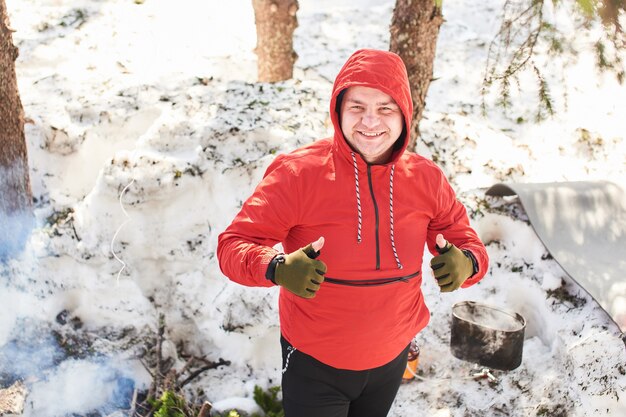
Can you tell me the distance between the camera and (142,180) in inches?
173

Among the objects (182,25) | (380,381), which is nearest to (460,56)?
(182,25)

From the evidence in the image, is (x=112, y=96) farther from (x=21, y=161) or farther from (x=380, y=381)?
(x=380, y=381)

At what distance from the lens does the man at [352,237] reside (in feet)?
6.68

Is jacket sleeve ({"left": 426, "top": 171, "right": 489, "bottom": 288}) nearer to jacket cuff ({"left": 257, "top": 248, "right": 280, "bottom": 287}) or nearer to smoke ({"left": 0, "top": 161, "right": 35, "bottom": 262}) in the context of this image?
jacket cuff ({"left": 257, "top": 248, "right": 280, "bottom": 287})

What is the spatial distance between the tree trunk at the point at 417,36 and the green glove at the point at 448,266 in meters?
2.87

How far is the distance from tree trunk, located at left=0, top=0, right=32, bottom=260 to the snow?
0.17 m

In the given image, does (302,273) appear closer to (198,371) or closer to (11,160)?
(198,371)

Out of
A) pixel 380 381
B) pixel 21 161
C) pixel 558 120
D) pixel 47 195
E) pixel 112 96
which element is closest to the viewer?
pixel 380 381

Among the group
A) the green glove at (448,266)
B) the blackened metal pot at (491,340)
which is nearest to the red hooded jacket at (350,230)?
the green glove at (448,266)

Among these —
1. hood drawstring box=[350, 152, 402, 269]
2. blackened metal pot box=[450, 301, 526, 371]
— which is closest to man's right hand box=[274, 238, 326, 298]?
hood drawstring box=[350, 152, 402, 269]

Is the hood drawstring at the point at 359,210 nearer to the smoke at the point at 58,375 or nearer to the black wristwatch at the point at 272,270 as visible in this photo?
the black wristwatch at the point at 272,270

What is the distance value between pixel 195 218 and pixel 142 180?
1.79ft

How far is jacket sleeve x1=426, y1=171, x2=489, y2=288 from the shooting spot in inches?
89.0

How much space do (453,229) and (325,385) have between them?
883 millimetres
